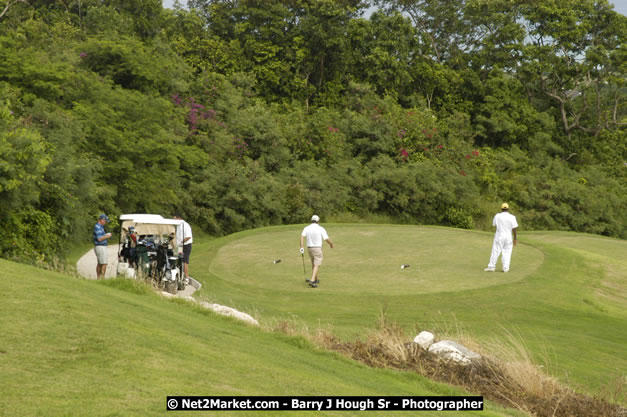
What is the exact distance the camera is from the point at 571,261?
1769cm

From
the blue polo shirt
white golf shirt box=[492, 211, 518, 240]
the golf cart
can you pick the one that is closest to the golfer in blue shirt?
the blue polo shirt

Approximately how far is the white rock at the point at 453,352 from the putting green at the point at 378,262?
444cm

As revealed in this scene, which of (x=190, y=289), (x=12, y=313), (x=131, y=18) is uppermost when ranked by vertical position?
(x=131, y=18)

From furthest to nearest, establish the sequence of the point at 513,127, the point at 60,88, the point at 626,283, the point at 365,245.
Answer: the point at 513,127
the point at 60,88
the point at 365,245
the point at 626,283

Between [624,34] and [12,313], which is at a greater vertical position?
[624,34]

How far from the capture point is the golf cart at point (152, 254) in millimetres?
14945

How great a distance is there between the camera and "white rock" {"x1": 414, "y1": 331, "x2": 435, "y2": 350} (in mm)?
9773

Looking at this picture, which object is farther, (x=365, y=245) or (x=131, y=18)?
(x=131, y=18)

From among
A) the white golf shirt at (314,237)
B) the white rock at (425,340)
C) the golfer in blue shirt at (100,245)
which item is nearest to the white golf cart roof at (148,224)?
the golfer in blue shirt at (100,245)

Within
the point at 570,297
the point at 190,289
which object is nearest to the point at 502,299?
the point at 570,297

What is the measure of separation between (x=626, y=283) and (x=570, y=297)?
3.07m

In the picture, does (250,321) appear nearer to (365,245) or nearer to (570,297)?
(570,297)

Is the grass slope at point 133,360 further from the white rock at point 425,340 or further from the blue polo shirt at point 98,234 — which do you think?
the blue polo shirt at point 98,234

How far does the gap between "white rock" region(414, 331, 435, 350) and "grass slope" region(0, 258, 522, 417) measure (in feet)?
4.40
